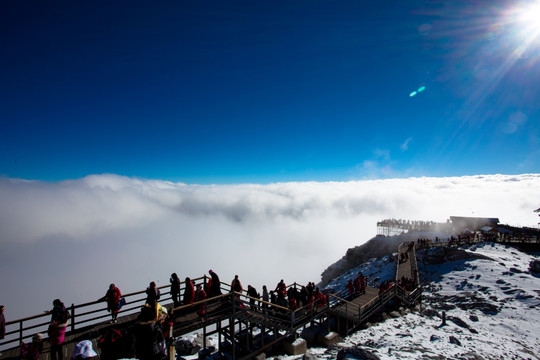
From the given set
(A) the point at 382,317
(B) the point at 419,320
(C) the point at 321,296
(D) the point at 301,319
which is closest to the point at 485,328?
(B) the point at 419,320

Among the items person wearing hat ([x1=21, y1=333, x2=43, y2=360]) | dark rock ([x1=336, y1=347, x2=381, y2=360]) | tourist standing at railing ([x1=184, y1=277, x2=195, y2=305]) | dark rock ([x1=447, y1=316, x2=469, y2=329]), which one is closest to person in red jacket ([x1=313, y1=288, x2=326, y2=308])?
dark rock ([x1=336, y1=347, x2=381, y2=360])

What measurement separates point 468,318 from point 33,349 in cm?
2262

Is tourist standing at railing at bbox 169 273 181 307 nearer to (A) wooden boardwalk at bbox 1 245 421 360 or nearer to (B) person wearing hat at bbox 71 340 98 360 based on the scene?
(A) wooden boardwalk at bbox 1 245 421 360

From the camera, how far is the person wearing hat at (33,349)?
23.5ft

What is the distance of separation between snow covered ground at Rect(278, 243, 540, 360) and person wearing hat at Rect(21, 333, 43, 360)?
9660mm

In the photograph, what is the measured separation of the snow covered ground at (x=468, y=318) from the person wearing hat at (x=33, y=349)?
9.66 metres

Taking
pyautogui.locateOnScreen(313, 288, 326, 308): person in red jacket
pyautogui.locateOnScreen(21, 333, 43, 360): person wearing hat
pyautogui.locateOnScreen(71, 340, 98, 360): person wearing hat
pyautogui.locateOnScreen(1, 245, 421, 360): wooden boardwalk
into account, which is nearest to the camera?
pyautogui.locateOnScreen(71, 340, 98, 360): person wearing hat

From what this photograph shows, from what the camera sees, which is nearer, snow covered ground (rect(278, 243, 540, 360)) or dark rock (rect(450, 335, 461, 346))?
snow covered ground (rect(278, 243, 540, 360))

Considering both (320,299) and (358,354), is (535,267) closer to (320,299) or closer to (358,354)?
(320,299)

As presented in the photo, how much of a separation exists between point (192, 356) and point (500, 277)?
27189 millimetres

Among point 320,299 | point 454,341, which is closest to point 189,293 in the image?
point 320,299

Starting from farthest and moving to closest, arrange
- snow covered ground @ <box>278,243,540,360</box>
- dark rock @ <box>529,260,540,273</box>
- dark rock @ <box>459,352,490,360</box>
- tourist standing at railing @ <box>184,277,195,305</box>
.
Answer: dark rock @ <box>529,260,540,273</box> < snow covered ground @ <box>278,243,540,360</box> < tourist standing at railing @ <box>184,277,195,305</box> < dark rock @ <box>459,352,490,360</box>

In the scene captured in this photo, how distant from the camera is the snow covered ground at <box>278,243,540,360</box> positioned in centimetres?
1234

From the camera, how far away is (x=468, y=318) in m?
16.9
